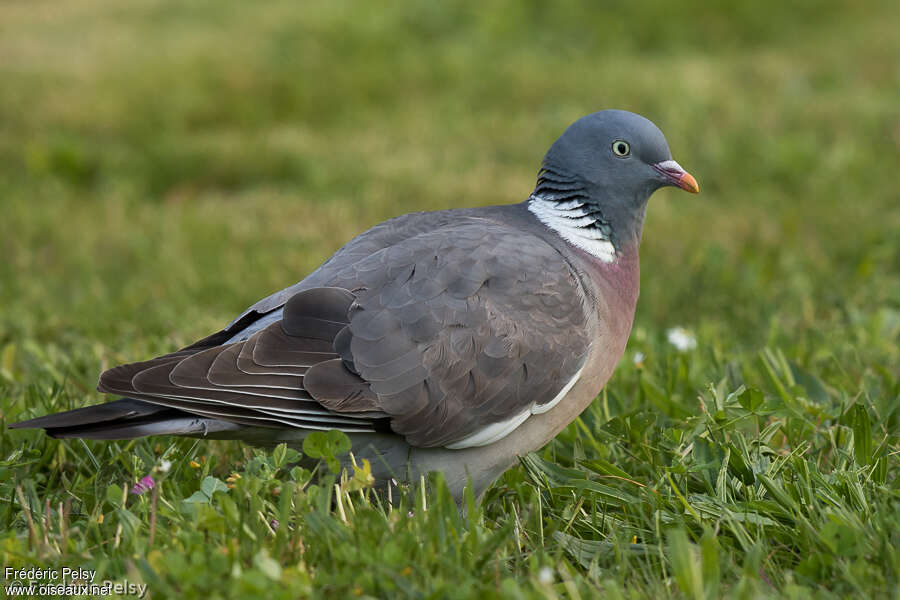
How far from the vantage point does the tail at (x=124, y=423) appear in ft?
8.80

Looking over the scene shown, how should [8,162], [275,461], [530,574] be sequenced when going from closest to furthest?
[530,574] → [275,461] → [8,162]

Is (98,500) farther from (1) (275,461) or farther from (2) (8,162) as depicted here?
(2) (8,162)

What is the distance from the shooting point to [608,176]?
3438 millimetres

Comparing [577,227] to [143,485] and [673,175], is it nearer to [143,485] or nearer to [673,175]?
[673,175]

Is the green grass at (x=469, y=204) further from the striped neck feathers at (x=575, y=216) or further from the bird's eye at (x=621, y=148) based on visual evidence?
the bird's eye at (x=621, y=148)

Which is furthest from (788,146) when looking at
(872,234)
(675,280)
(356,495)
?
(356,495)

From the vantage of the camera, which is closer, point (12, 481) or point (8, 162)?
point (12, 481)

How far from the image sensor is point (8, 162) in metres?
8.14

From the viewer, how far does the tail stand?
268 cm

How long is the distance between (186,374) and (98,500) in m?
0.49

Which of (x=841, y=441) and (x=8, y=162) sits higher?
(x=8, y=162)

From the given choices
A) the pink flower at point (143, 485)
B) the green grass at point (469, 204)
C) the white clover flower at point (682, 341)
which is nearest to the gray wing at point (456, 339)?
the green grass at point (469, 204)

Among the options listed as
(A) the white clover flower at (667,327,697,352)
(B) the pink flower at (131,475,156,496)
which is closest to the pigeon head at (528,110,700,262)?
(A) the white clover flower at (667,327,697,352)

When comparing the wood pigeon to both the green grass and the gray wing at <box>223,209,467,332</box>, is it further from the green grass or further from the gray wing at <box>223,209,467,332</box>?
the green grass
